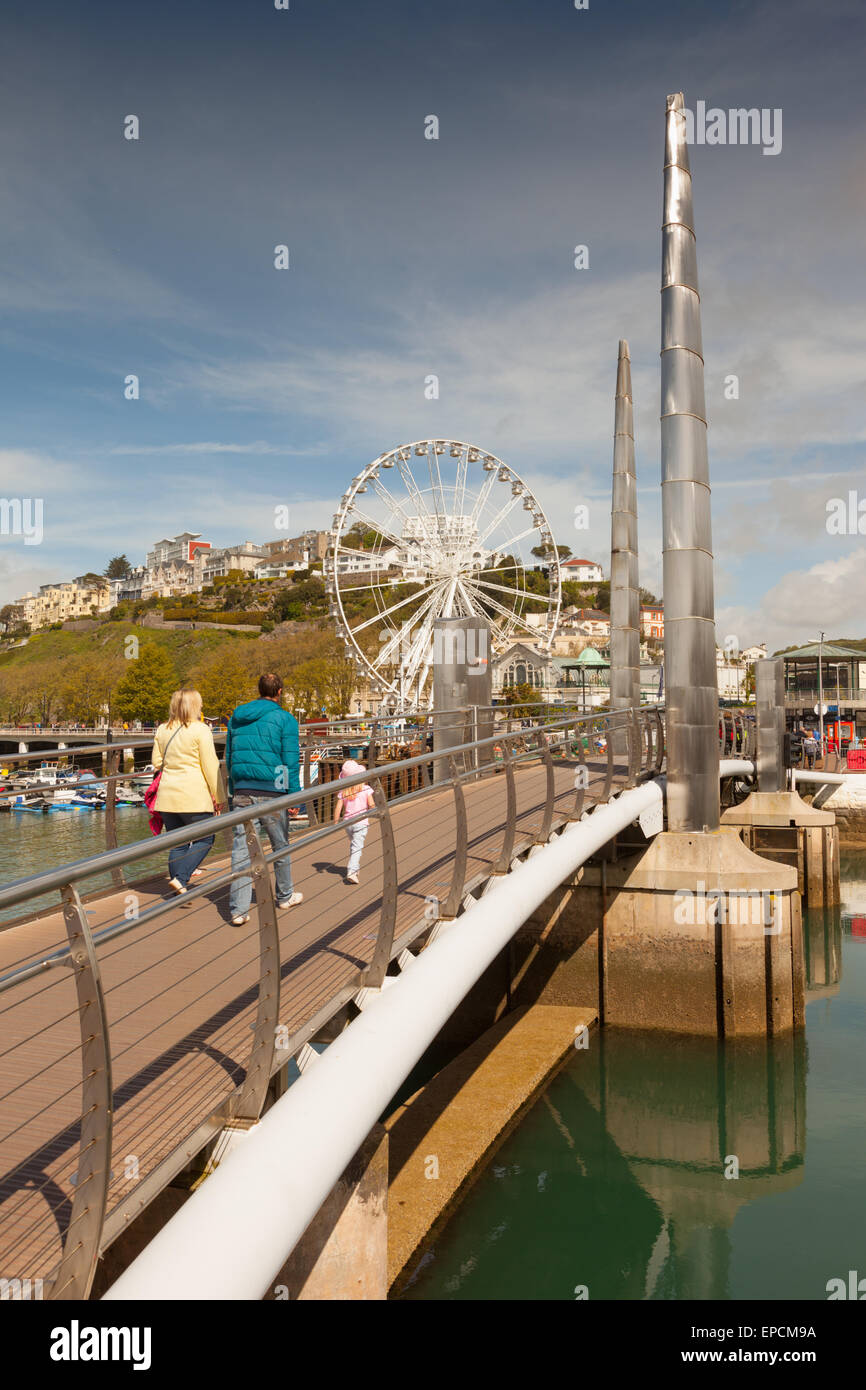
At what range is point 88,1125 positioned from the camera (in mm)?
2801

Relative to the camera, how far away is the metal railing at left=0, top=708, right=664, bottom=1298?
279 centimetres

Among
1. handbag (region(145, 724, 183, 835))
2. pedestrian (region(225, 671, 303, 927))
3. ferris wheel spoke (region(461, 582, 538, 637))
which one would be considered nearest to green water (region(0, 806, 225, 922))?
handbag (region(145, 724, 183, 835))

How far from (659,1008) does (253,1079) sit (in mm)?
11365

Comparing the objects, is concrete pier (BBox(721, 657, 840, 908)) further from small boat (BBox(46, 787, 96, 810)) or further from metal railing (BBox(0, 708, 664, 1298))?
small boat (BBox(46, 787, 96, 810))

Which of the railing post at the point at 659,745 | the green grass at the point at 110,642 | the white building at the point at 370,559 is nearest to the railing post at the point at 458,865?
the railing post at the point at 659,745

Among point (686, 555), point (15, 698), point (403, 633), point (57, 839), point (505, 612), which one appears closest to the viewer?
point (686, 555)

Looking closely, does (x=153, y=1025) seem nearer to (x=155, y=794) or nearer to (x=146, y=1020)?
(x=146, y=1020)

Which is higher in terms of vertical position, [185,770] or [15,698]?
[15,698]

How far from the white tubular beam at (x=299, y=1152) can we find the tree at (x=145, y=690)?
311 feet

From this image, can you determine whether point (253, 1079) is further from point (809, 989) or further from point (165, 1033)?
point (809, 989)

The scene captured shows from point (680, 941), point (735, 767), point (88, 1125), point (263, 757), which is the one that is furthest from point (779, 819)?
point (88, 1125)

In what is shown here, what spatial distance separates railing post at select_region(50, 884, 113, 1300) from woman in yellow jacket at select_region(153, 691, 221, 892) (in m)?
4.21

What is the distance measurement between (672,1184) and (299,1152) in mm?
8941
